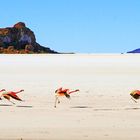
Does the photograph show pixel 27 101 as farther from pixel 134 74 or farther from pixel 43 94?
pixel 134 74

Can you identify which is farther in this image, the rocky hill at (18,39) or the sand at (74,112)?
the rocky hill at (18,39)

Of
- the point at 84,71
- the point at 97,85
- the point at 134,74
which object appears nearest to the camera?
the point at 97,85

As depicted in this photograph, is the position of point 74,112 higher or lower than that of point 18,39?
lower

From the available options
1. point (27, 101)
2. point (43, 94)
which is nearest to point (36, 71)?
point (43, 94)

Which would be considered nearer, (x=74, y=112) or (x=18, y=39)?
(x=74, y=112)

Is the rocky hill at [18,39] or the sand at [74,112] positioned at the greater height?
the rocky hill at [18,39]

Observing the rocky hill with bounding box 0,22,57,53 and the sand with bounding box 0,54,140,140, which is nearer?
the sand with bounding box 0,54,140,140

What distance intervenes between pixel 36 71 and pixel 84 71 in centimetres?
173

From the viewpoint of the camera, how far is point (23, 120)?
960 centimetres

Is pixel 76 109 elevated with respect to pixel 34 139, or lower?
elevated

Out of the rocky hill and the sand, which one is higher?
the rocky hill

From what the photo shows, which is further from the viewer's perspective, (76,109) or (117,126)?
(76,109)

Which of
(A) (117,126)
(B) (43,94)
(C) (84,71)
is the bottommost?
(A) (117,126)

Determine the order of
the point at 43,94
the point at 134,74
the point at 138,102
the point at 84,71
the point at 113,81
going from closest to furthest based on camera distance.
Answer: the point at 138,102 → the point at 43,94 → the point at 113,81 → the point at 134,74 → the point at 84,71
